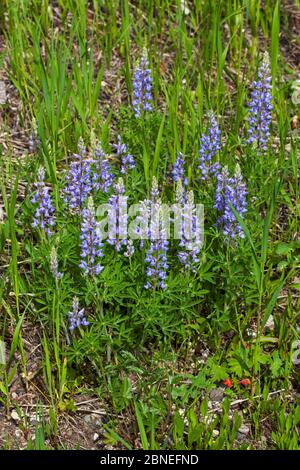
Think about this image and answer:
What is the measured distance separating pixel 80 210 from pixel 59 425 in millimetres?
1158

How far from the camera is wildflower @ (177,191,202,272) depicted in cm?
403

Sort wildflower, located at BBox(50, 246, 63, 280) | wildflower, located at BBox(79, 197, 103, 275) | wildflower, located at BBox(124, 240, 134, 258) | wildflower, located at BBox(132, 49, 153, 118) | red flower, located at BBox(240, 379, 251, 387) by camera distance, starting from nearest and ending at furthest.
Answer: wildflower, located at BBox(50, 246, 63, 280) < wildflower, located at BBox(79, 197, 103, 275) < wildflower, located at BBox(124, 240, 134, 258) < red flower, located at BBox(240, 379, 251, 387) < wildflower, located at BBox(132, 49, 153, 118)

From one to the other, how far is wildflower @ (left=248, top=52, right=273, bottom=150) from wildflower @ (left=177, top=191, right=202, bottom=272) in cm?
85

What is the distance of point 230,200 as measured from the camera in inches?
165

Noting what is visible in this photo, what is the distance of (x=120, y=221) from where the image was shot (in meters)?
4.02

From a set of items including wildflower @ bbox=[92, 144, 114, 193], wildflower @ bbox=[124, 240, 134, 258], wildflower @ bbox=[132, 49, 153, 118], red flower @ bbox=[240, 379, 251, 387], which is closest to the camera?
wildflower @ bbox=[124, 240, 134, 258]

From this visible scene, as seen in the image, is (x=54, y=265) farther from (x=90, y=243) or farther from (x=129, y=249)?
(x=129, y=249)

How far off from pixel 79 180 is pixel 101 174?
20 cm

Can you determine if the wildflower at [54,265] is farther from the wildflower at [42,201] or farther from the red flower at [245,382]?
the red flower at [245,382]

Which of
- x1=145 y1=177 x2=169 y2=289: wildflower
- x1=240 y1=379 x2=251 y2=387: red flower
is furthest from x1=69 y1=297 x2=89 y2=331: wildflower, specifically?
x1=240 y1=379 x2=251 y2=387: red flower

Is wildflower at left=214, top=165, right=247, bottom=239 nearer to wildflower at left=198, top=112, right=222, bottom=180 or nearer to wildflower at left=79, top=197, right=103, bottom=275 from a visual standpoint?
wildflower at left=198, top=112, right=222, bottom=180

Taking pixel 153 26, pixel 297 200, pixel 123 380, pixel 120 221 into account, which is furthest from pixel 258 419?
pixel 153 26

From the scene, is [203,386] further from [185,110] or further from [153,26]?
[153,26]

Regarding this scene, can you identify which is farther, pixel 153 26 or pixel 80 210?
pixel 153 26
